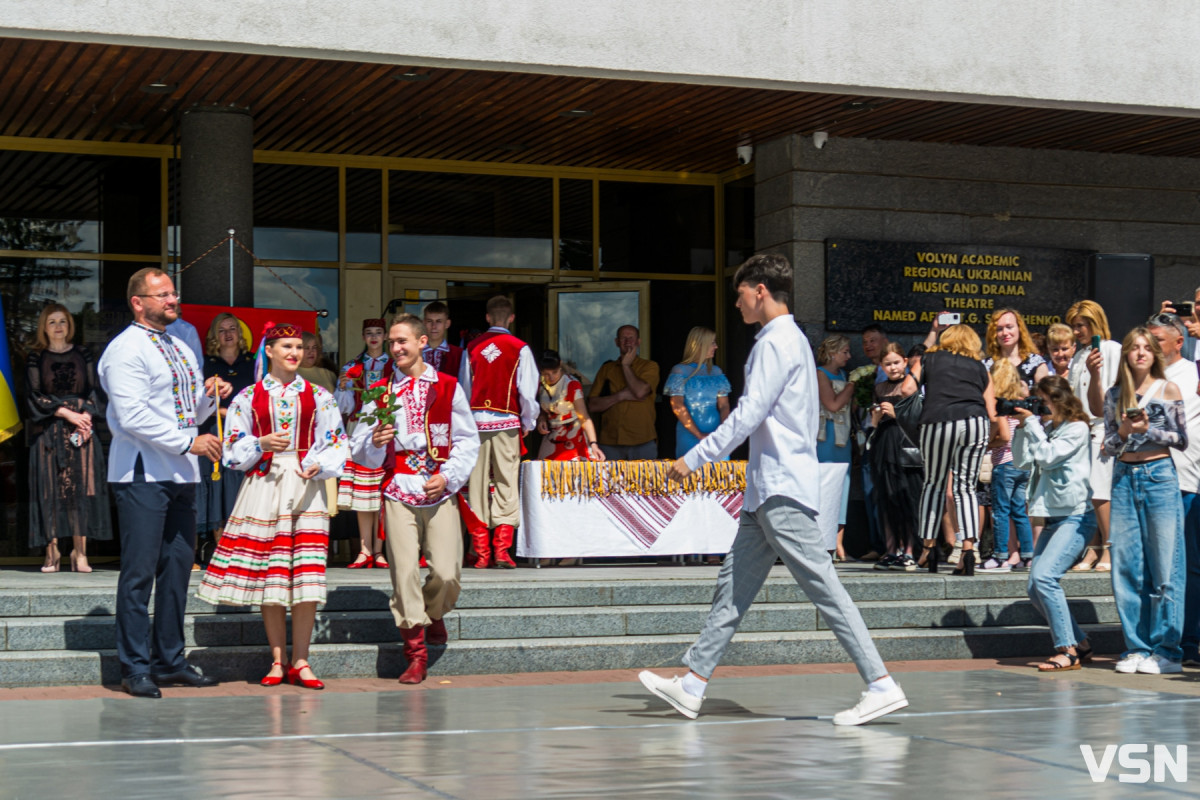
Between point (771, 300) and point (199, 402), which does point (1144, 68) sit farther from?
point (199, 402)

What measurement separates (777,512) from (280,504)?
2.73 metres

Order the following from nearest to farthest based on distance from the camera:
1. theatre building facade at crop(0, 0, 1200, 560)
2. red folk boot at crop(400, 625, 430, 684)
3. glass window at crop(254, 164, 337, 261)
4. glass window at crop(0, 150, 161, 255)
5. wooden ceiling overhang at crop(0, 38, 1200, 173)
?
red folk boot at crop(400, 625, 430, 684)
theatre building facade at crop(0, 0, 1200, 560)
wooden ceiling overhang at crop(0, 38, 1200, 173)
glass window at crop(0, 150, 161, 255)
glass window at crop(254, 164, 337, 261)

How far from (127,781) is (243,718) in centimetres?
153

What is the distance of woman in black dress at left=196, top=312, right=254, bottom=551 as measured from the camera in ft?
36.3

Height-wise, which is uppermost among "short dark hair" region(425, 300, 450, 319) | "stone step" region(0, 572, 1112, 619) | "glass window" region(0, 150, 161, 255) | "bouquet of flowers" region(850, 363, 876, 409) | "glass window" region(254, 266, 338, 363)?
"glass window" region(0, 150, 161, 255)

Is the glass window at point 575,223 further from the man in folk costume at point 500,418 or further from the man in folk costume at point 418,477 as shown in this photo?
the man in folk costume at point 418,477

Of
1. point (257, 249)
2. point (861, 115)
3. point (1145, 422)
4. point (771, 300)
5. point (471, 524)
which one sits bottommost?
point (471, 524)

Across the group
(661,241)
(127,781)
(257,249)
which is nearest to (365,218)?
(257,249)

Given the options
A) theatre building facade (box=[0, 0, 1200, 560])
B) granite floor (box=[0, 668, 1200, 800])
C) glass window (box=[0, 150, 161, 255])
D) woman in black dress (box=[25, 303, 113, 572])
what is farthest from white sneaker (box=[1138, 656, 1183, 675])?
glass window (box=[0, 150, 161, 255])

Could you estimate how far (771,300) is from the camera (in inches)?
278

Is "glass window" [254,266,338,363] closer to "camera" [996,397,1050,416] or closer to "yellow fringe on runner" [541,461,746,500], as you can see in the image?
"yellow fringe on runner" [541,461,746,500]

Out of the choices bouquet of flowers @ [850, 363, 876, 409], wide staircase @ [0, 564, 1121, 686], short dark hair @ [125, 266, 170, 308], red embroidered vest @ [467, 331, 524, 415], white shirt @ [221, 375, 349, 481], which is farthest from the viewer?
bouquet of flowers @ [850, 363, 876, 409]

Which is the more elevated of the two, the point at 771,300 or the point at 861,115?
the point at 861,115

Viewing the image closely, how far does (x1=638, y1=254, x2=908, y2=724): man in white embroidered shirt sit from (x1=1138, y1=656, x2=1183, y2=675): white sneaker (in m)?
2.67
